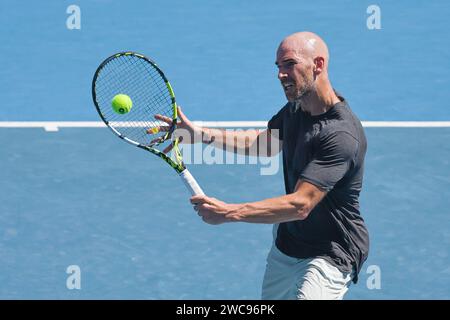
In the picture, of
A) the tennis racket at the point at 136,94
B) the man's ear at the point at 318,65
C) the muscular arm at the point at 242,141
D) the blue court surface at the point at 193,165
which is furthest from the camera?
the tennis racket at the point at 136,94

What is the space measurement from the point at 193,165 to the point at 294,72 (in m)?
4.78

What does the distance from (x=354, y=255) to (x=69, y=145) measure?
554cm

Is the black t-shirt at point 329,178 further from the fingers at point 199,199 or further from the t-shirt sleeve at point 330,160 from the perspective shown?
the fingers at point 199,199

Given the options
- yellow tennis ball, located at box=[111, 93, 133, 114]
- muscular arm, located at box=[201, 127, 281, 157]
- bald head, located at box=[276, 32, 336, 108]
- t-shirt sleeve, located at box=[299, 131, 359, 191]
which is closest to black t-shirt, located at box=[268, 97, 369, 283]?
t-shirt sleeve, located at box=[299, 131, 359, 191]

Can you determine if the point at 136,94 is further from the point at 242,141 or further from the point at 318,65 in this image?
the point at 318,65

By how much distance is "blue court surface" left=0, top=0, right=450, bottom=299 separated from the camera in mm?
10805

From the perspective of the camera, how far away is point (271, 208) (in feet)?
25.4

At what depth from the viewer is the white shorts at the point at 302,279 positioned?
317 inches

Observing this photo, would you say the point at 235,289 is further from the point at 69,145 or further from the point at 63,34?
the point at 63,34

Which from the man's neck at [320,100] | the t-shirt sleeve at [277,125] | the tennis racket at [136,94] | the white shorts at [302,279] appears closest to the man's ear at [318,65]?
the man's neck at [320,100]

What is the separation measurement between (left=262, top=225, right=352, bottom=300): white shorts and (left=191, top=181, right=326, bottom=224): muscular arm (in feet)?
1.57

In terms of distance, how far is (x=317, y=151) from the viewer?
793 centimetres

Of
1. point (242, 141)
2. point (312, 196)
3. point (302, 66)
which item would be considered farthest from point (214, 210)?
point (242, 141)
